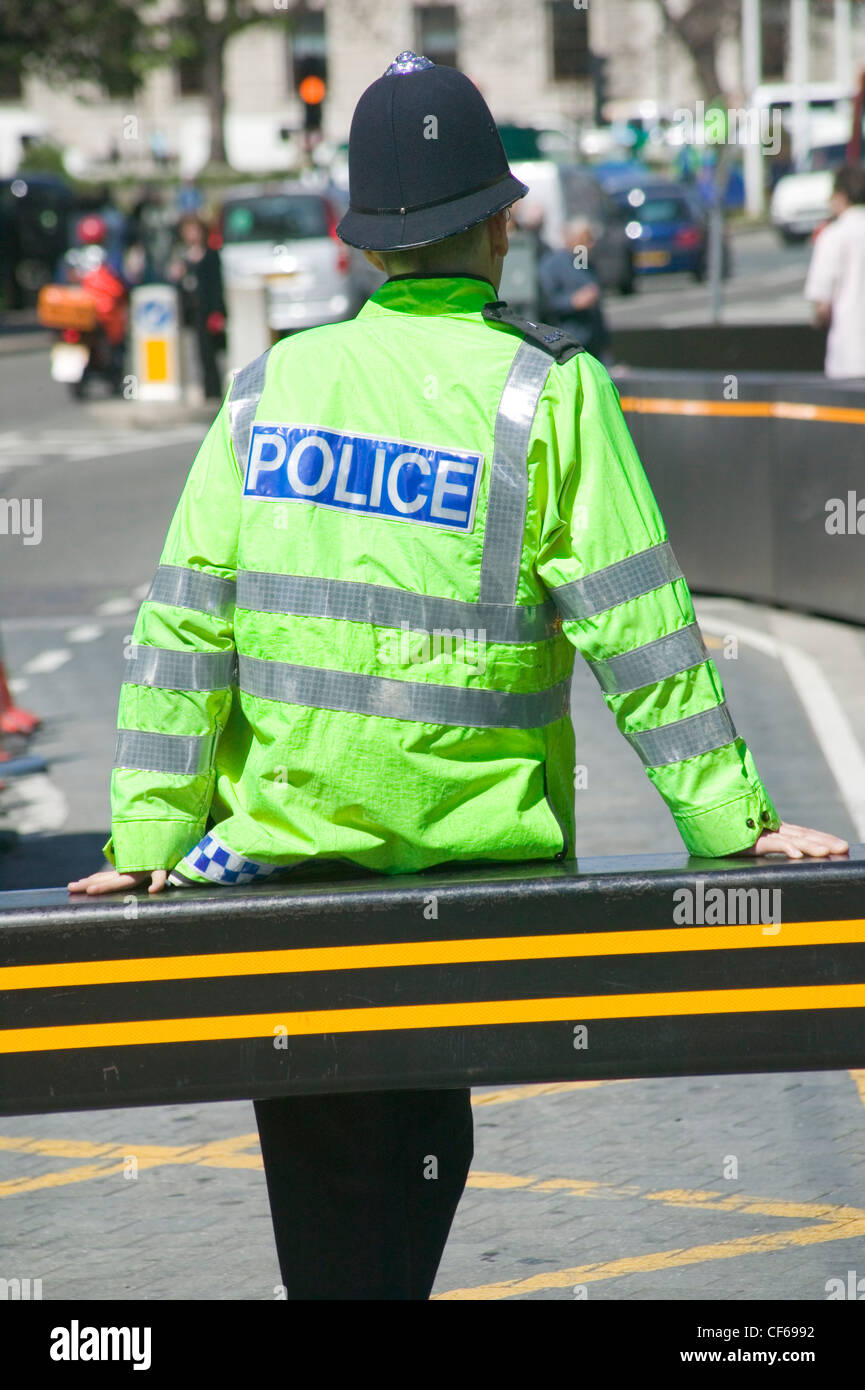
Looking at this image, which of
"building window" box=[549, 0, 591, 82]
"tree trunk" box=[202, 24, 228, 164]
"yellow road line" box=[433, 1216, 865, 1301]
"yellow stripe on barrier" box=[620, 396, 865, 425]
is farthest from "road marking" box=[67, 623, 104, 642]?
"building window" box=[549, 0, 591, 82]

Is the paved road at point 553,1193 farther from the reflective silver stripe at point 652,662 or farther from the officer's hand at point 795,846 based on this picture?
the reflective silver stripe at point 652,662

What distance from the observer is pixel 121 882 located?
109 inches

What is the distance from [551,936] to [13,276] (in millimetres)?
36629

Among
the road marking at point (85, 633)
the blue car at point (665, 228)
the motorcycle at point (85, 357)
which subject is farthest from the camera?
the blue car at point (665, 228)

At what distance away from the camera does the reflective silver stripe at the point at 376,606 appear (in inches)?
104

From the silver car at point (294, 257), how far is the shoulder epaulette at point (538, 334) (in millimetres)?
21913

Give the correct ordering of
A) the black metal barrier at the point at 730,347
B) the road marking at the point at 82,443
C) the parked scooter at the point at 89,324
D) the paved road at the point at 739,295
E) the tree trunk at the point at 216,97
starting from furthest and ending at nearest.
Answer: the tree trunk at the point at 216,97
the paved road at the point at 739,295
the parked scooter at the point at 89,324
the road marking at the point at 82,443
the black metal barrier at the point at 730,347

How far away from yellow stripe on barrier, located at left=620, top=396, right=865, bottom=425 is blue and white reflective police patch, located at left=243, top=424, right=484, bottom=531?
7.86m

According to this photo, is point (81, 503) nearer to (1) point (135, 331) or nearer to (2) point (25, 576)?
(2) point (25, 576)

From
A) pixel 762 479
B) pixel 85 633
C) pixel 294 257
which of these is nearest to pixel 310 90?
pixel 294 257

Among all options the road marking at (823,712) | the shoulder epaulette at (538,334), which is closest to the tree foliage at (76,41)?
the road marking at (823,712)

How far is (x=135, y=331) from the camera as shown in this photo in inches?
842

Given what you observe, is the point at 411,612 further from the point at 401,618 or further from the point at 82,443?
the point at 82,443

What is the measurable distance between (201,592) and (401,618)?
268mm
